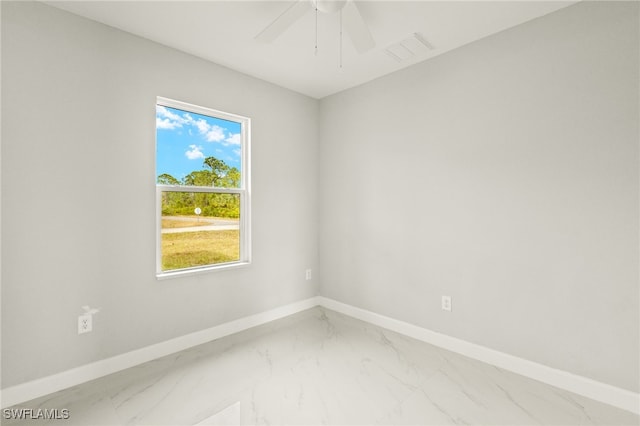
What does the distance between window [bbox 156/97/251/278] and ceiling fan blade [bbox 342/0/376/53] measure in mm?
1549

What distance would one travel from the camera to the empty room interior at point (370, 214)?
1.84 meters

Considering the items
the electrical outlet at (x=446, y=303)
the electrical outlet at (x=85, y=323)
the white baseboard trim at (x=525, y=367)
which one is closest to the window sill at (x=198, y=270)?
the electrical outlet at (x=85, y=323)

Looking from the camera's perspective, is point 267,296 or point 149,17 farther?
point 267,296

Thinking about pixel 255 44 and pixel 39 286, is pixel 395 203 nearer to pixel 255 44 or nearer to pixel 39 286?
pixel 255 44

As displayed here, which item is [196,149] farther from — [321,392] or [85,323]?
[321,392]

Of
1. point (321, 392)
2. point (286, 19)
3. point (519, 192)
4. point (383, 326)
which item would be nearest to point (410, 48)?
point (286, 19)

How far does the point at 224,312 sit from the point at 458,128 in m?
2.72

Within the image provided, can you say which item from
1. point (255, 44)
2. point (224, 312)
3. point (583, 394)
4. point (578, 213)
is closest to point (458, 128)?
point (578, 213)

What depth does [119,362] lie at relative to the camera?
2.23 meters

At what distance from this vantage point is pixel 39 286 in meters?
1.94

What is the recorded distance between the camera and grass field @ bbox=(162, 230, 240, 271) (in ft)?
8.52

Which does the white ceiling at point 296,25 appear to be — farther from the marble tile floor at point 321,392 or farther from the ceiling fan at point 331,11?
the marble tile floor at point 321,392

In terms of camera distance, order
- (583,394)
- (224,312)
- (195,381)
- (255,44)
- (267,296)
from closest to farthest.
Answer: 1. (583,394)
2. (195,381)
3. (255,44)
4. (224,312)
5. (267,296)

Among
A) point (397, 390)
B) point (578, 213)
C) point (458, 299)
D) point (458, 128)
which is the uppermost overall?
point (458, 128)
